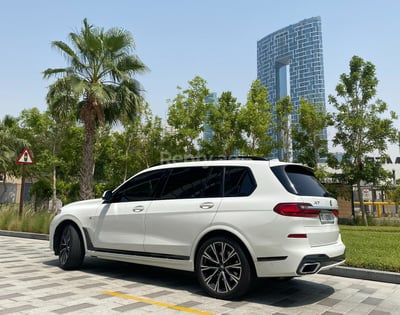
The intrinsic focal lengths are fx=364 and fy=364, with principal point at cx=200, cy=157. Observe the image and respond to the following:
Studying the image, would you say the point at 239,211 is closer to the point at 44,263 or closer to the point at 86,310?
the point at 86,310

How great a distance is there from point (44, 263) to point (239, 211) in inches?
188

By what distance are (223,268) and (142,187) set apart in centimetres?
204

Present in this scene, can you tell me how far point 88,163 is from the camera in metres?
14.6

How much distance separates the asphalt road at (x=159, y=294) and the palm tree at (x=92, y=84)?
8.64 meters

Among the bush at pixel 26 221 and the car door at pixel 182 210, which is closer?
the car door at pixel 182 210

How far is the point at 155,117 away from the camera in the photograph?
29.1 m

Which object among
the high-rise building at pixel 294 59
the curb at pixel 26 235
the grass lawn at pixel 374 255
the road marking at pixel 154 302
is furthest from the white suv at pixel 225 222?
the high-rise building at pixel 294 59

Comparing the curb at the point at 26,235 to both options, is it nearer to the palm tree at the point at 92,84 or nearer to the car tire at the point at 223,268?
the palm tree at the point at 92,84

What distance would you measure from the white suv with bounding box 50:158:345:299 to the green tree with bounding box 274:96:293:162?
19817 mm

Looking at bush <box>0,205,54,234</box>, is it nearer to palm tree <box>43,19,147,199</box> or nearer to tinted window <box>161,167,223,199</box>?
palm tree <box>43,19,147,199</box>

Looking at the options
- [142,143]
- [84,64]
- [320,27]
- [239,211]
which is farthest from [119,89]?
[320,27]

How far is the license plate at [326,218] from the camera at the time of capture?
15.7 ft

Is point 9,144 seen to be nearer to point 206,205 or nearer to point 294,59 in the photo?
point 206,205

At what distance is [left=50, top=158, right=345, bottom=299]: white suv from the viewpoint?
450 centimetres
